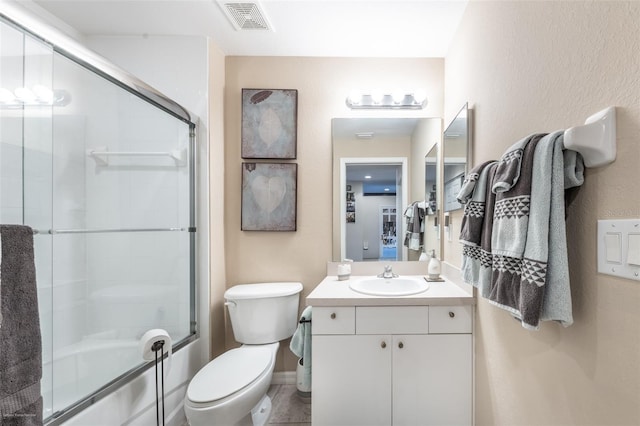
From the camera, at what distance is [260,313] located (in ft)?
5.89

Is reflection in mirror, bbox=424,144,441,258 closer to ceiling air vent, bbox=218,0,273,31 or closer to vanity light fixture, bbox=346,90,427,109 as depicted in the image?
vanity light fixture, bbox=346,90,427,109

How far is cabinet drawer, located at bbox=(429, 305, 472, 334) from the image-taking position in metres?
1.45

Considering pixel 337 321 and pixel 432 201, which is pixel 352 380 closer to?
pixel 337 321

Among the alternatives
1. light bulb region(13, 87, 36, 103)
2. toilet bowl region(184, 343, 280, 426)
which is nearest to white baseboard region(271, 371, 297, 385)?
toilet bowl region(184, 343, 280, 426)

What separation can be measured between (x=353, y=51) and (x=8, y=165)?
1.96 meters

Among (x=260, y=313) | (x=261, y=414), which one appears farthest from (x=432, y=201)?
(x=261, y=414)

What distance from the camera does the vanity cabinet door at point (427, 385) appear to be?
1.44 meters

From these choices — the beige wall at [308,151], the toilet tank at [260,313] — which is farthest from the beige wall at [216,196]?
the toilet tank at [260,313]

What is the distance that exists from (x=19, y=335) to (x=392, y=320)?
1.43m

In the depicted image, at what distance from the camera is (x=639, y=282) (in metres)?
0.60

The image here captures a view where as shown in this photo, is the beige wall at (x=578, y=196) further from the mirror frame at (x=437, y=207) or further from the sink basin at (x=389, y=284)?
the mirror frame at (x=437, y=207)

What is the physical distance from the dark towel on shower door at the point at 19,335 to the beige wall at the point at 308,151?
1221 millimetres

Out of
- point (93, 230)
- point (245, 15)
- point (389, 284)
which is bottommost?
point (389, 284)

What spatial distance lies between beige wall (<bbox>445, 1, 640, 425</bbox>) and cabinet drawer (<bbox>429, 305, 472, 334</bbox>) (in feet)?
0.48
